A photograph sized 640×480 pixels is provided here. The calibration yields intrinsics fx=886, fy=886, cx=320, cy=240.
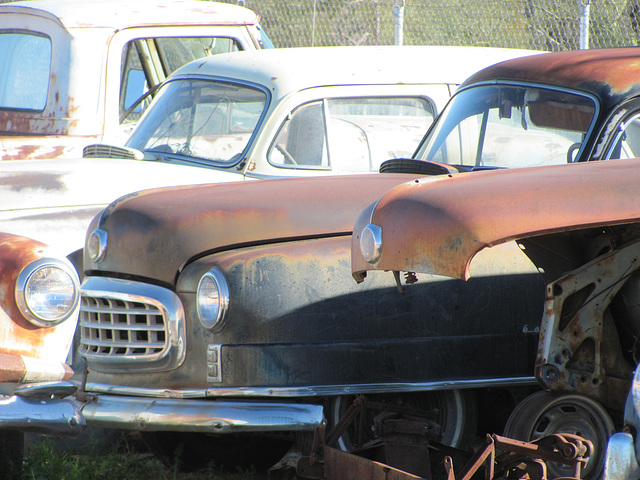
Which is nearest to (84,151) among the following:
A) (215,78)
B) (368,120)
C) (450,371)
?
(215,78)

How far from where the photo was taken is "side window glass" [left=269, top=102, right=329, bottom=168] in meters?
5.01

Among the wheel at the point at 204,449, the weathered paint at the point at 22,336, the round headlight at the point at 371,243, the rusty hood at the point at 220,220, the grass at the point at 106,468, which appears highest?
the rusty hood at the point at 220,220

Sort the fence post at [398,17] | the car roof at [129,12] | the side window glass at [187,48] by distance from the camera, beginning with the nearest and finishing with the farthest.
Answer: the car roof at [129,12] → the side window glass at [187,48] → the fence post at [398,17]

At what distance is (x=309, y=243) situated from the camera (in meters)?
3.38

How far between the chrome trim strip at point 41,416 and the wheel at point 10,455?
0.75 m

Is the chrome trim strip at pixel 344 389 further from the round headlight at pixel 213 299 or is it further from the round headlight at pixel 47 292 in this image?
the round headlight at pixel 47 292

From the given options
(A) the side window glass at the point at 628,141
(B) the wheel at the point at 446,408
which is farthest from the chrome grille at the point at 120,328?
(A) the side window glass at the point at 628,141

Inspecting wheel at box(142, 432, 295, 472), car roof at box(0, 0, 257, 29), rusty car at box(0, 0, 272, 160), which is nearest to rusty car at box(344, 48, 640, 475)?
wheel at box(142, 432, 295, 472)

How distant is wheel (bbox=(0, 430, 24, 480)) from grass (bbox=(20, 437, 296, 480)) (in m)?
0.05

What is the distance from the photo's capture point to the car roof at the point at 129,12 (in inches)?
246

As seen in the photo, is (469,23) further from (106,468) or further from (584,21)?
(106,468)

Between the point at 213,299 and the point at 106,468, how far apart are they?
1.19m

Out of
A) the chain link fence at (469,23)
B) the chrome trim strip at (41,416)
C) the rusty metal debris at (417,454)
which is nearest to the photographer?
the rusty metal debris at (417,454)

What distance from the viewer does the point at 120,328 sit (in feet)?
11.7
